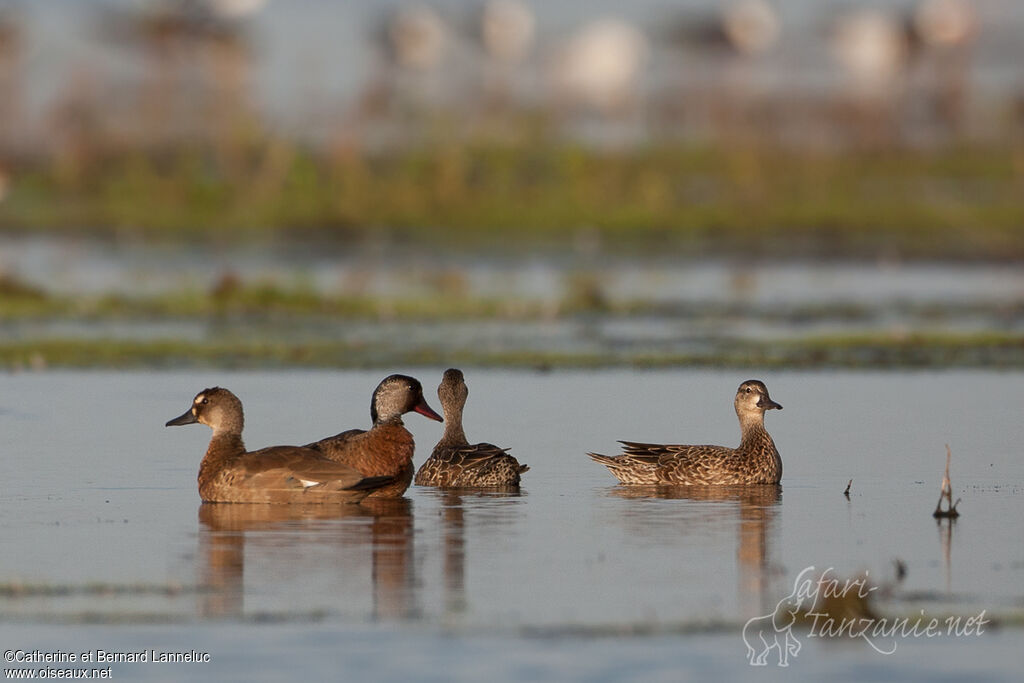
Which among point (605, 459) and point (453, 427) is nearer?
point (605, 459)

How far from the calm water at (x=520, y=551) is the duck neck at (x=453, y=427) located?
580 millimetres

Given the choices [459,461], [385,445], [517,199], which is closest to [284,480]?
[385,445]

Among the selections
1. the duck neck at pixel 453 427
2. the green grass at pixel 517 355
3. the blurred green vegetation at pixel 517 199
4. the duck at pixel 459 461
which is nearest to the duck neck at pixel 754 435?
the duck at pixel 459 461

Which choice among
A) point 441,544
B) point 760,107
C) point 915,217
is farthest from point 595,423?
point 760,107

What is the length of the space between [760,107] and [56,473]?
113ft

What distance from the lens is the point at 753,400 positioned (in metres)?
13.3

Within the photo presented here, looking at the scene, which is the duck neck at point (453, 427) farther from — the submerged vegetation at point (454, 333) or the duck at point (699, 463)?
the submerged vegetation at point (454, 333)

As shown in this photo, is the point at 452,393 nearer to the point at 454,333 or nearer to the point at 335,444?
the point at 335,444

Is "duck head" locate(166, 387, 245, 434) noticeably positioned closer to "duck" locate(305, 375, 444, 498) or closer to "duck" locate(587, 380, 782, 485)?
"duck" locate(305, 375, 444, 498)

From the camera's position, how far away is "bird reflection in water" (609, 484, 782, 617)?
9.34 meters

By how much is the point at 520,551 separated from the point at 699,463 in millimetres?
2666

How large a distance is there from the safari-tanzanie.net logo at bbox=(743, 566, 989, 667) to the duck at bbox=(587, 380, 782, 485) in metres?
3.73

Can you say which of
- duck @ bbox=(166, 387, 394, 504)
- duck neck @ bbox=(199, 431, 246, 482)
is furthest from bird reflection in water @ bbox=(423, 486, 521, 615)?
duck neck @ bbox=(199, 431, 246, 482)

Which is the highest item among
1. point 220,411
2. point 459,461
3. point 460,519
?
point 220,411
